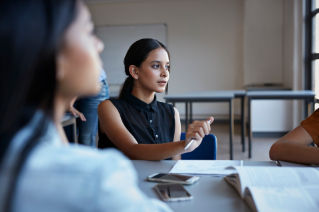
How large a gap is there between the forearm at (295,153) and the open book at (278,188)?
234 millimetres

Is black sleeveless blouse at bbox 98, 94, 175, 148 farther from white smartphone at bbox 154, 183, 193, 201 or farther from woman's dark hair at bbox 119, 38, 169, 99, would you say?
white smartphone at bbox 154, 183, 193, 201

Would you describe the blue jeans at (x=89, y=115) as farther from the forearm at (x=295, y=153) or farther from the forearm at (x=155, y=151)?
the forearm at (x=295, y=153)

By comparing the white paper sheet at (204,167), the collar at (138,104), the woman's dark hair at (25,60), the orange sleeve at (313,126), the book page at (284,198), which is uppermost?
the woman's dark hair at (25,60)

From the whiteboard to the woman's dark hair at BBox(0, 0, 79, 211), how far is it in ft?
23.7

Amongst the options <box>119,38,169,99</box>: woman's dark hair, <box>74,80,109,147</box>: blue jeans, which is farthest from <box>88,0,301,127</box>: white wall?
<box>119,38,169,99</box>: woman's dark hair

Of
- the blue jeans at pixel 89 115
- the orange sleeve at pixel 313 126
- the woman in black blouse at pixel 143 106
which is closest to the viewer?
the orange sleeve at pixel 313 126

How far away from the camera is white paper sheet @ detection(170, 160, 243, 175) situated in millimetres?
1143

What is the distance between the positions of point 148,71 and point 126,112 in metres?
0.23

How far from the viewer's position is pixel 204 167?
121cm

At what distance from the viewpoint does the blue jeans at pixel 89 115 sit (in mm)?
3094

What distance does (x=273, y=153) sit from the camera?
1.36 meters

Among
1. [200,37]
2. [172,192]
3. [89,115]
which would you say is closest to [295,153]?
[172,192]

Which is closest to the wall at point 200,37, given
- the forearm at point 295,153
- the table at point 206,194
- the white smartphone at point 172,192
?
the forearm at point 295,153

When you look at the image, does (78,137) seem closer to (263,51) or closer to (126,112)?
(126,112)
